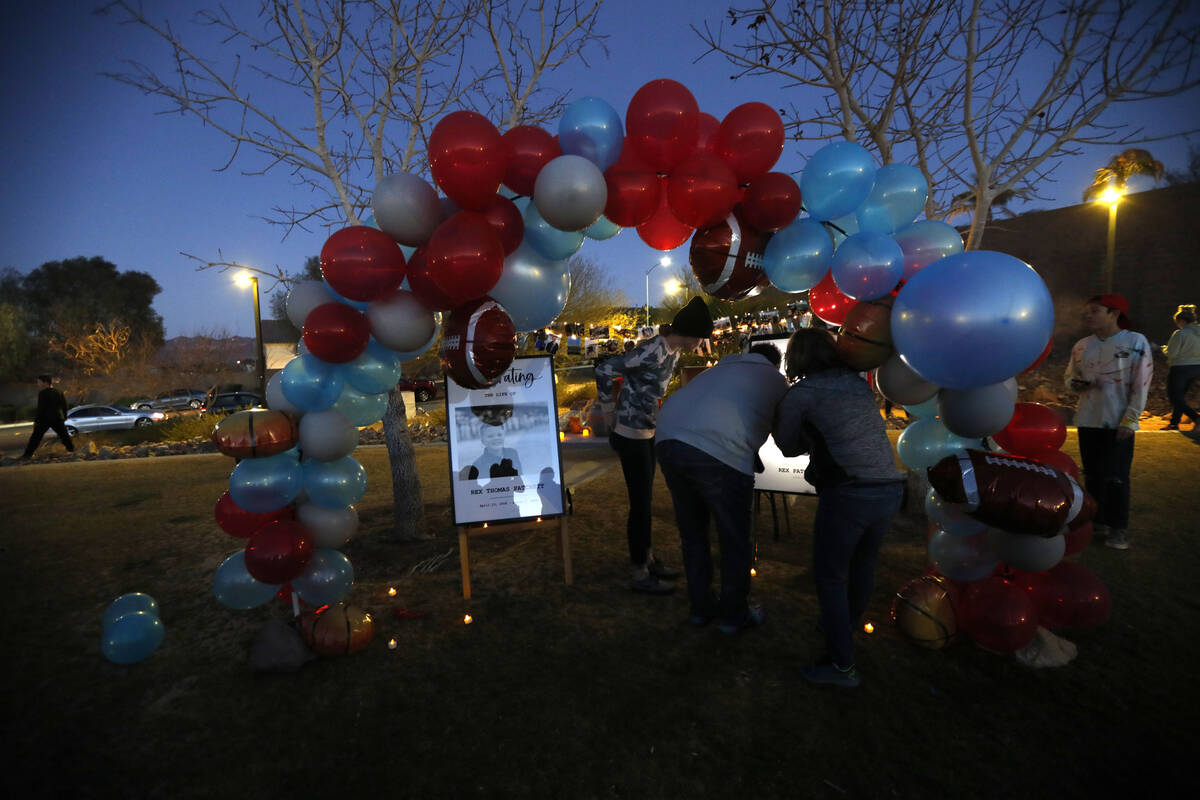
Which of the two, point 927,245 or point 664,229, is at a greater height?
point 664,229

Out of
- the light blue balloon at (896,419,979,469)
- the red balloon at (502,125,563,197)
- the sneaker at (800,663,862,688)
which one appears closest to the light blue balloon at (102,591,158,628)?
the red balloon at (502,125,563,197)

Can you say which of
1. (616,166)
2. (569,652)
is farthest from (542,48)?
(569,652)

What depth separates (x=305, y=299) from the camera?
332 centimetres

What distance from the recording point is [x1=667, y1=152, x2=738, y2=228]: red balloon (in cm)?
298

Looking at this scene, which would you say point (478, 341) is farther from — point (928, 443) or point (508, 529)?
point (928, 443)

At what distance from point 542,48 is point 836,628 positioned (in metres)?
5.74

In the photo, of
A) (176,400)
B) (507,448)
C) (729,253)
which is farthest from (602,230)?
(176,400)

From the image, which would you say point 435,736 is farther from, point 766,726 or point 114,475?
point 114,475

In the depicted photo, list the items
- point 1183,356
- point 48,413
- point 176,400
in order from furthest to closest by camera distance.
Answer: point 176,400
point 48,413
point 1183,356

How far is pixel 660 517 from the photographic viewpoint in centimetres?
552

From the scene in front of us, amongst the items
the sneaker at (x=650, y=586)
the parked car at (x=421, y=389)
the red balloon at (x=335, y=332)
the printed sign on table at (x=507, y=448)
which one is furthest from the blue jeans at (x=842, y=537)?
the parked car at (x=421, y=389)

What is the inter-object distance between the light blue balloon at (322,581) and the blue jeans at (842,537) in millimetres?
2884

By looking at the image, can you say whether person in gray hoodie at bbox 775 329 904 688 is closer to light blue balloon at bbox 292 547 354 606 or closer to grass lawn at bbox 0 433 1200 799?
grass lawn at bbox 0 433 1200 799

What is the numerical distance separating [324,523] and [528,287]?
6.55 ft
